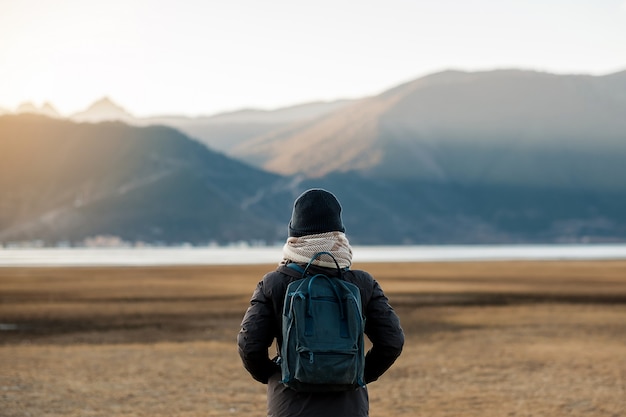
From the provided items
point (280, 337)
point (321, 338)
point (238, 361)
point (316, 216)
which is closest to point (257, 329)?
point (280, 337)

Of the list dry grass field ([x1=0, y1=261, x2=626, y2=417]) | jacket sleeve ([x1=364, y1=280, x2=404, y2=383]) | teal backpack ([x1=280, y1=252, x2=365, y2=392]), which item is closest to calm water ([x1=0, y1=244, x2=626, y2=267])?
dry grass field ([x1=0, y1=261, x2=626, y2=417])

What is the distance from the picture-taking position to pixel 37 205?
19275 cm

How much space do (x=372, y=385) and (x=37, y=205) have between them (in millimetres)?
188710

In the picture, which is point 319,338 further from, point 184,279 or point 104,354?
point 184,279

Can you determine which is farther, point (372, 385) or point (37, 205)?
point (37, 205)

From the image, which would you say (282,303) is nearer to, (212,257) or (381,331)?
(381,331)

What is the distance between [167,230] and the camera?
191 m

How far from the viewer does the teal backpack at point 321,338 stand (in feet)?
13.3

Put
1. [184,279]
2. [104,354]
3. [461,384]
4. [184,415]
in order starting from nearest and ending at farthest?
[184,415] → [461,384] → [104,354] → [184,279]

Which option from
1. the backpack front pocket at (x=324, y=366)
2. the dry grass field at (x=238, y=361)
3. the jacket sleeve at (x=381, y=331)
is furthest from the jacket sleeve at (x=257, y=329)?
the dry grass field at (x=238, y=361)

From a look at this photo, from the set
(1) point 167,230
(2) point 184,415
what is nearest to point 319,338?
(2) point 184,415

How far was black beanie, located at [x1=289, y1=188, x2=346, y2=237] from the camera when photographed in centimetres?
438

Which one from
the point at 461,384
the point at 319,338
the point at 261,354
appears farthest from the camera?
the point at 461,384

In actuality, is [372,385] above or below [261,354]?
below
